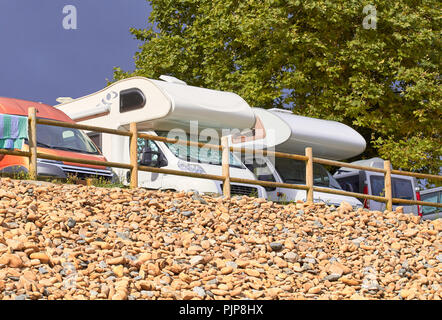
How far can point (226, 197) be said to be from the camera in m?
13.0

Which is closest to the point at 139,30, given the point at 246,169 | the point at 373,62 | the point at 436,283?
the point at 373,62

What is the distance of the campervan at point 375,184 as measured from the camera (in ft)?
62.1

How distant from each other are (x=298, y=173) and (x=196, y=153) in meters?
3.22

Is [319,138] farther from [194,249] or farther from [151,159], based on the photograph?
[194,249]

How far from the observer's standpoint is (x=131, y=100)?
47.8 ft

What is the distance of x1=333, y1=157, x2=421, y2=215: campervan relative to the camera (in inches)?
745

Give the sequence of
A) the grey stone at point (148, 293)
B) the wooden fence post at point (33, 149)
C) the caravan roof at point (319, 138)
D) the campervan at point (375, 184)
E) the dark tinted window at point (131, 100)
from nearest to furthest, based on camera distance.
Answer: the grey stone at point (148, 293) < the wooden fence post at point (33, 149) < the dark tinted window at point (131, 100) < the caravan roof at point (319, 138) < the campervan at point (375, 184)

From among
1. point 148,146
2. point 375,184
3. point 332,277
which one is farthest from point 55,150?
point 375,184

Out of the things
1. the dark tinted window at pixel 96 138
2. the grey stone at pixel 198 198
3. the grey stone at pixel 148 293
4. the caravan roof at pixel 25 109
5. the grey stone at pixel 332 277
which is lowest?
the grey stone at pixel 148 293

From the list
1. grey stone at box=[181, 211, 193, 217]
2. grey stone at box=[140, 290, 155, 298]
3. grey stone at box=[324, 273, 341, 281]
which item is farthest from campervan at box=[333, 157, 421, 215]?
grey stone at box=[140, 290, 155, 298]

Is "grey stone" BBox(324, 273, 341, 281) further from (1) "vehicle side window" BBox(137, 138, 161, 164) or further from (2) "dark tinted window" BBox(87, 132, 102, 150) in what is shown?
(2) "dark tinted window" BBox(87, 132, 102, 150)

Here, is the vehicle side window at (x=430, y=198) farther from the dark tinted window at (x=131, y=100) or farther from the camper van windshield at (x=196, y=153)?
the dark tinted window at (x=131, y=100)

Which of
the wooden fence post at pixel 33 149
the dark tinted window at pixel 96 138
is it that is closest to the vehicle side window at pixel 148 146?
the dark tinted window at pixel 96 138

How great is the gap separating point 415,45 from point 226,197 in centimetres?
1255
